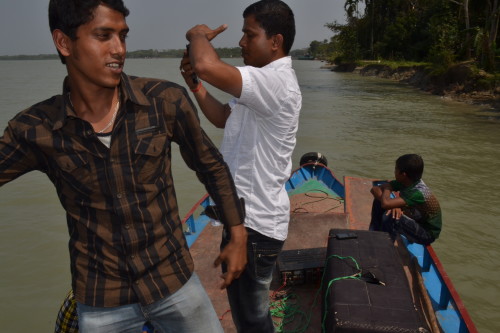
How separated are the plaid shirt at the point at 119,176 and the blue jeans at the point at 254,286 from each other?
47cm

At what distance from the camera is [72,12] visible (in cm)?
144

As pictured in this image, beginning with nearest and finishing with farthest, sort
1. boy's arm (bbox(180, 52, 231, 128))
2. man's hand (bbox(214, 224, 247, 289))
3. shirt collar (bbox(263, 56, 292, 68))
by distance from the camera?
1. man's hand (bbox(214, 224, 247, 289))
2. shirt collar (bbox(263, 56, 292, 68))
3. boy's arm (bbox(180, 52, 231, 128))

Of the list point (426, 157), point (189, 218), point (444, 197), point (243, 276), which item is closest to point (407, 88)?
point (426, 157)

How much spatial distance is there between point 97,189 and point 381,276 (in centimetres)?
202

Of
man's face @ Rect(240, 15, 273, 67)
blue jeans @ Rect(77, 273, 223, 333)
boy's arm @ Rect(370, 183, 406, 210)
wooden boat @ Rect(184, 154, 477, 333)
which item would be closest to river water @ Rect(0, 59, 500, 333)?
wooden boat @ Rect(184, 154, 477, 333)

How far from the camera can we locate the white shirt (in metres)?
1.87

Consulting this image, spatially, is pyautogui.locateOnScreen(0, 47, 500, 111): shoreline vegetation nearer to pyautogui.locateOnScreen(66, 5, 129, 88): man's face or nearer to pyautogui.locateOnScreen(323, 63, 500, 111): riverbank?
pyautogui.locateOnScreen(323, 63, 500, 111): riverbank

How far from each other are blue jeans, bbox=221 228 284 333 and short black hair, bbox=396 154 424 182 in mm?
2447

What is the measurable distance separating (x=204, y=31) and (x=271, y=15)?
0.36 m

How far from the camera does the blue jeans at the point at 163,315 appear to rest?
5.25 ft

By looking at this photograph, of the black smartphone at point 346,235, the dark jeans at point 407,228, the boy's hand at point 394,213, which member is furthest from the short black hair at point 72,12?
the boy's hand at point 394,213

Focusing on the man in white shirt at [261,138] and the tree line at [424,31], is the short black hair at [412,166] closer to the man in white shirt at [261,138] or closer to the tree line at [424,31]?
the man in white shirt at [261,138]

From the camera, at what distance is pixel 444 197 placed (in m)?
9.02

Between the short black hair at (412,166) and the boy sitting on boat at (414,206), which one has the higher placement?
the short black hair at (412,166)
